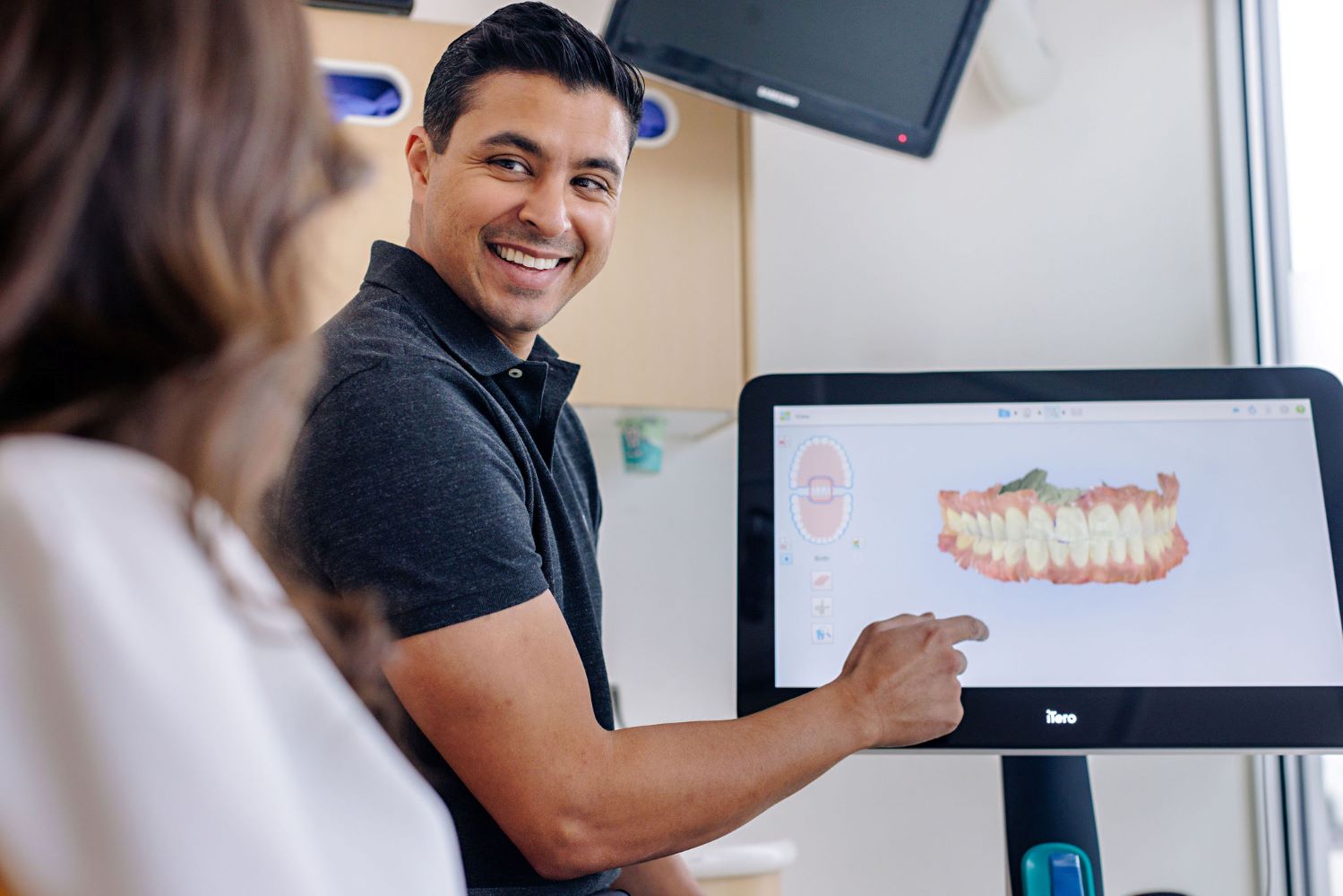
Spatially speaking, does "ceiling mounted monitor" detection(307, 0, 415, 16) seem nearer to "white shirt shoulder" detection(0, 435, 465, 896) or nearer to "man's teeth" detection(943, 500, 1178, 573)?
"man's teeth" detection(943, 500, 1178, 573)

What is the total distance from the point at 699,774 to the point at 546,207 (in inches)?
26.1

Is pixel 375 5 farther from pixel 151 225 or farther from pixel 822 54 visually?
pixel 151 225

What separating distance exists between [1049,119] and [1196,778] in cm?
123

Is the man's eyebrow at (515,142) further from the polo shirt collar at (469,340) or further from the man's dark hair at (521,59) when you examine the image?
the polo shirt collar at (469,340)

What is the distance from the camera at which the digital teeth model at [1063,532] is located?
1260 mm

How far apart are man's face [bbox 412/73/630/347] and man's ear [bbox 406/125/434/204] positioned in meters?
0.02

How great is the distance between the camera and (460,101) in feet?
4.37

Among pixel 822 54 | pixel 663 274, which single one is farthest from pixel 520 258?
pixel 822 54

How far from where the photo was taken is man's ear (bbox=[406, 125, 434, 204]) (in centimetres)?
139

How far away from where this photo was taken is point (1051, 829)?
1.24 metres

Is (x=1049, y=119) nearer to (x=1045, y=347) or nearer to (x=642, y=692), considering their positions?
(x=1045, y=347)

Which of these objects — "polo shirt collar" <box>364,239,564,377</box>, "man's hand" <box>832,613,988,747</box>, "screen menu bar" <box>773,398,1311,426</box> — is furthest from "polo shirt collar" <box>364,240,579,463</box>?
"man's hand" <box>832,613,988,747</box>

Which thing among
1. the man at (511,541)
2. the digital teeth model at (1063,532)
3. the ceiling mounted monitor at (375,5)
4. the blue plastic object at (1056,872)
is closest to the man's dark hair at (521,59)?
the man at (511,541)

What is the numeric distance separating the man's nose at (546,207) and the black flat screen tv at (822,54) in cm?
39
